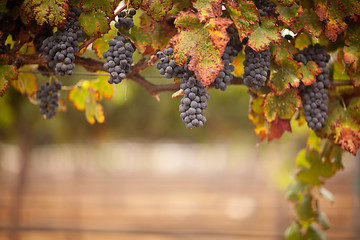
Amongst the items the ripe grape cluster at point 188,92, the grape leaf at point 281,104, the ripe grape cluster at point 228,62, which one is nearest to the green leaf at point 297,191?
the grape leaf at point 281,104

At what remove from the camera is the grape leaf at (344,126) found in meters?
1.44

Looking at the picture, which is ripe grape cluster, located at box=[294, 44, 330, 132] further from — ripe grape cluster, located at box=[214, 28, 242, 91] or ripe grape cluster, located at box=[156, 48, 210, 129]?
ripe grape cluster, located at box=[156, 48, 210, 129]

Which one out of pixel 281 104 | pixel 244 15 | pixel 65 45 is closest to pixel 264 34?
pixel 244 15

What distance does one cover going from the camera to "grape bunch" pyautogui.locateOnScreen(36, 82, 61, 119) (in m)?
1.84

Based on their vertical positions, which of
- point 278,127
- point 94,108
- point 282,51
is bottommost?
point 94,108

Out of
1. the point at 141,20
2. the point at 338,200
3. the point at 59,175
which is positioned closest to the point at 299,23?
the point at 141,20

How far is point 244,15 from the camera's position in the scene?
122 cm

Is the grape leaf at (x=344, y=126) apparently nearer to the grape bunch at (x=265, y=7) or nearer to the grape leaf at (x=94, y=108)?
the grape bunch at (x=265, y=7)

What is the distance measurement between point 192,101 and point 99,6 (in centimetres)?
47

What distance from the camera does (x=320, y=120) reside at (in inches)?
58.2

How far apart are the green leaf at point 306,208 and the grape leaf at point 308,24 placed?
4.28ft

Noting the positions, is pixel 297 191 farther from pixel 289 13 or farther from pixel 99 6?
pixel 99 6

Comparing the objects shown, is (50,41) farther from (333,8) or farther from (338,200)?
(338,200)

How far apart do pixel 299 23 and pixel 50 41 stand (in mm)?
905
